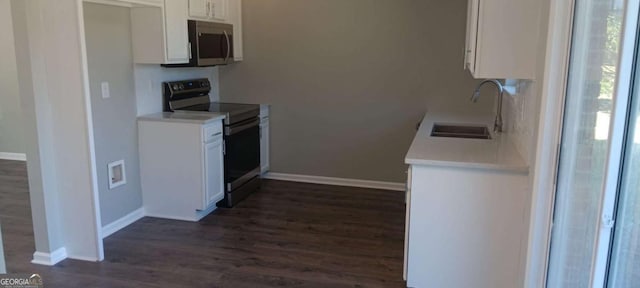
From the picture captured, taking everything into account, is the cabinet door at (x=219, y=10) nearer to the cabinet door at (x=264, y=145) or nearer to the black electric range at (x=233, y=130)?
the black electric range at (x=233, y=130)

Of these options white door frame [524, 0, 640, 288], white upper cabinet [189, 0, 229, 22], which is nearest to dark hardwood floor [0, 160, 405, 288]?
white door frame [524, 0, 640, 288]

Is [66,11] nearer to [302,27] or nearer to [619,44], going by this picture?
[302,27]

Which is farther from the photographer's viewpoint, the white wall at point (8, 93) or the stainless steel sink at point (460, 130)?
the white wall at point (8, 93)

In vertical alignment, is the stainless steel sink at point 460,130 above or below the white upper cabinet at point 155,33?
below

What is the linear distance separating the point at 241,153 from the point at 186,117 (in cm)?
70

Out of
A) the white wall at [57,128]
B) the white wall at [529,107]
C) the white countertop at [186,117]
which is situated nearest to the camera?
the white wall at [529,107]

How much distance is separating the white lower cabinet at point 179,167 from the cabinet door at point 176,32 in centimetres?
57

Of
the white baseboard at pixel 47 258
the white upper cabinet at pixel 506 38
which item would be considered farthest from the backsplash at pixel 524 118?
the white baseboard at pixel 47 258

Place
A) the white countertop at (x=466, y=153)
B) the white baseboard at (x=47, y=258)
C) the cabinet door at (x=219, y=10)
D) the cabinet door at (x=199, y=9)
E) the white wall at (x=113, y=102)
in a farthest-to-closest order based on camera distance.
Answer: the cabinet door at (x=219, y=10)
the cabinet door at (x=199, y=9)
the white wall at (x=113, y=102)
the white baseboard at (x=47, y=258)
the white countertop at (x=466, y=153)

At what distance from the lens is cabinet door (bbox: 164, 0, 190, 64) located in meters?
3.86

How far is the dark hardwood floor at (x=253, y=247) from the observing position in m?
3.03

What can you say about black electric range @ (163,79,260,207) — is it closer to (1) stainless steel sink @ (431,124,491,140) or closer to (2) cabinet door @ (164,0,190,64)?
(2) cabinet door @ (164,0,190,64)

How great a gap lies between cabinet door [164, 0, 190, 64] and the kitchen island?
2.24 metres

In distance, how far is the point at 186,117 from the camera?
402 centimetres
